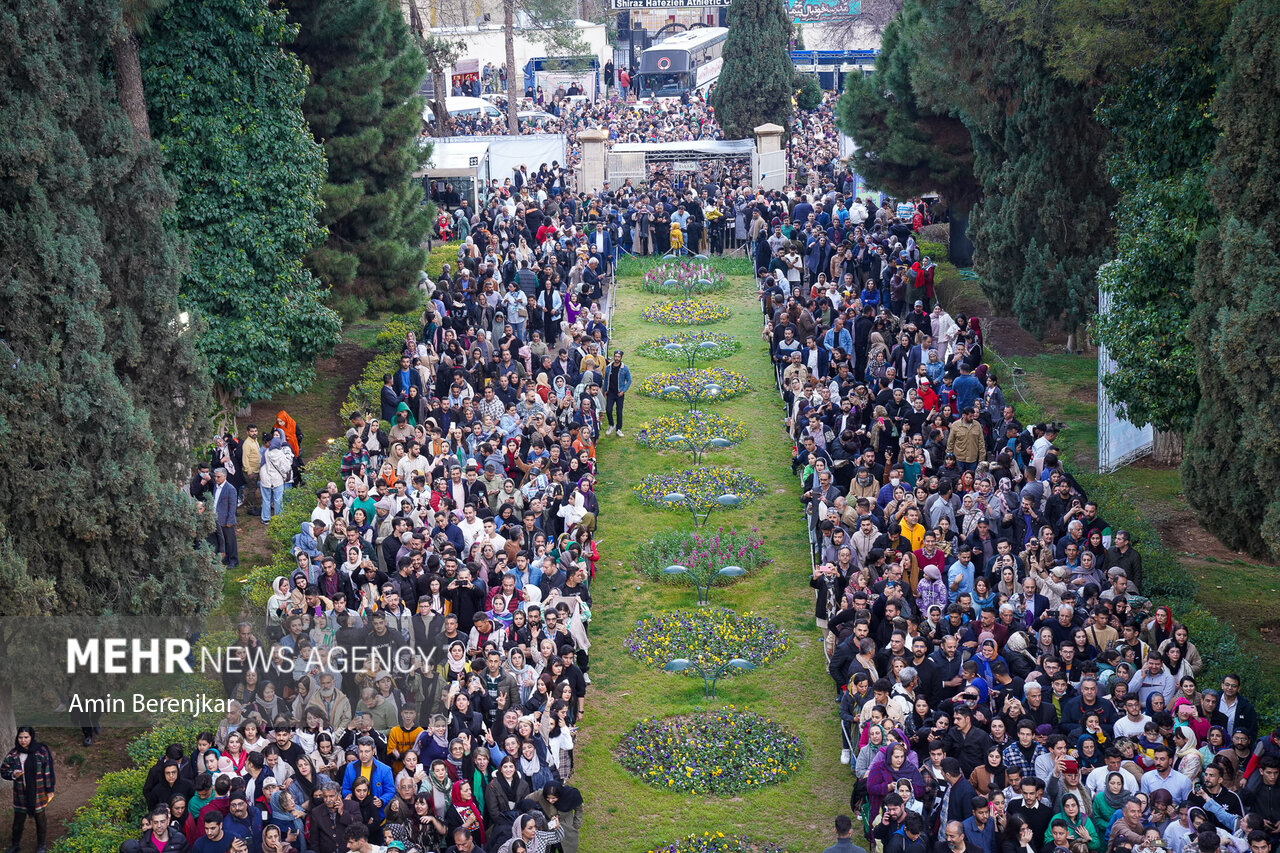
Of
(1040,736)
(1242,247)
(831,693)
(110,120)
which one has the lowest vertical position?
(831,693)

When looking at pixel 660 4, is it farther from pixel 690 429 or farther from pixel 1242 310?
pixel 1242 310

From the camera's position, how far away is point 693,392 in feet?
75.5

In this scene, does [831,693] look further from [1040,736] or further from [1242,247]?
[1242,247]

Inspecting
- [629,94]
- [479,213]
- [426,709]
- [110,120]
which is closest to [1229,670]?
[426,709]

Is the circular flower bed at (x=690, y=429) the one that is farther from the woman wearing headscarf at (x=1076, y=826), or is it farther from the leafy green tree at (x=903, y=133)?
the woman wearing headscarf at (x=1076, y=826)

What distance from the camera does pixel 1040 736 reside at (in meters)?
10.6

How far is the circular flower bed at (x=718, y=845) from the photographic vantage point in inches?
447

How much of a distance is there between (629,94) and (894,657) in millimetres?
54742

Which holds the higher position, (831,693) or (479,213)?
(479,213)

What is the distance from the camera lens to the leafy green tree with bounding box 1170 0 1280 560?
12.8m

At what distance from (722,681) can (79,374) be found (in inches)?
270

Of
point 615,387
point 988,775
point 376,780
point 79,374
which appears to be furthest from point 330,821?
point 615,387

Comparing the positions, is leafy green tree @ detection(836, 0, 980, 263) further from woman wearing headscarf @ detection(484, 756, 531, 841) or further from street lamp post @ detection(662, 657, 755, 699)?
woman wearing headscarf @ detection(484, 756, 531, 841)

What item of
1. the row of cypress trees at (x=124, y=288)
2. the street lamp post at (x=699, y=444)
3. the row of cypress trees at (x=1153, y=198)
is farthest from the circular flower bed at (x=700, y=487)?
the row of cypress trees at (x=124, y=288)
